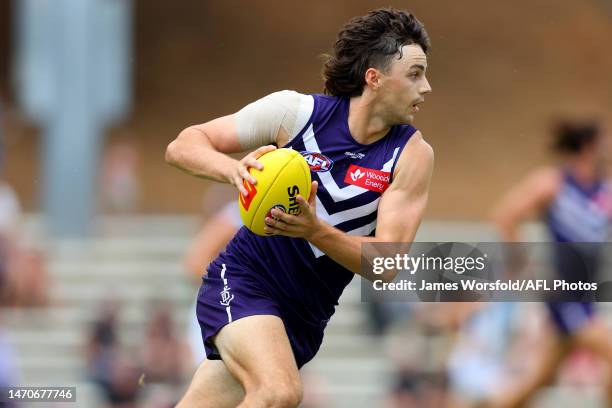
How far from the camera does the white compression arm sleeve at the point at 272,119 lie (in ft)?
18.9

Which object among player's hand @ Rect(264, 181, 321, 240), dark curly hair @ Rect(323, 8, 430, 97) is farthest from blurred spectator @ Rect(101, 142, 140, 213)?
player's hand @ Rect(264, 181, 321, 240)

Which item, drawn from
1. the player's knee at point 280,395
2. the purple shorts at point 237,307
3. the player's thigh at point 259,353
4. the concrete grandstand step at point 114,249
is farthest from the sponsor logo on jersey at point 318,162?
the concrete grandstand step at point 114,249

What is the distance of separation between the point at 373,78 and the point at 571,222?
14.1ft

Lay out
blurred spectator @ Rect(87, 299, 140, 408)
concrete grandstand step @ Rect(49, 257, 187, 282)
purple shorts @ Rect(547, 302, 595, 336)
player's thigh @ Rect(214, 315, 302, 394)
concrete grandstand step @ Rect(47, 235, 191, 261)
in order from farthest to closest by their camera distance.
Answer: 1. concrete grandstand step @ Rect(47, 235, 191, 261)
2. concrete grandstand step @ Rect(49, 257, 187, 282)
3. blurred spectator @ Rect(87, 299, 140, 408)
4. purple shorts @ Rect(547, 302, 595, 336)
5. player's thigh @ Rect(214, 315, 302, 394)

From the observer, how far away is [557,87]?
59.8 feet

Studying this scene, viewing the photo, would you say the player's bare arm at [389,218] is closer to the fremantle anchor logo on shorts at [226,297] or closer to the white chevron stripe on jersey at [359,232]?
the white chevron stripe on jersey at [359,232]

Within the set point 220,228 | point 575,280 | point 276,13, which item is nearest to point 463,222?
point 276,13

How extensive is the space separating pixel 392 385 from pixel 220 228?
140 inches

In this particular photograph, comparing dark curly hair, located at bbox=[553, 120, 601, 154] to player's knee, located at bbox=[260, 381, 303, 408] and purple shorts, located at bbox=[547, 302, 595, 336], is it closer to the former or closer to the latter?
purple shorts, located at bbox=[547, 302, 595, 336]

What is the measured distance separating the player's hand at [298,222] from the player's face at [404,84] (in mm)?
662

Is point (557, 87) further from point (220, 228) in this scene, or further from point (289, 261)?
point (289, 261)

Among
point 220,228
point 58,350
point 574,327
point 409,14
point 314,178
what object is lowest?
point 58,350

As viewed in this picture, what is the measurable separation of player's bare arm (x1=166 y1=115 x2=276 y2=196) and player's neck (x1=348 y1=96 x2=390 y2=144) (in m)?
0.47

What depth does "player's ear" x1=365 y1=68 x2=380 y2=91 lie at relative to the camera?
5.76 meters
